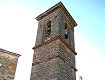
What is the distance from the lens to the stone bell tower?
38.4 ft

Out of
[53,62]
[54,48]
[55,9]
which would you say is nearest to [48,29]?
[55,9]

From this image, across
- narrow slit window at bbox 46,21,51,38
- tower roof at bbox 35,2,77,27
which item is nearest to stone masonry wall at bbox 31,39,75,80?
narrow slit window at bbox 46,21,51,38

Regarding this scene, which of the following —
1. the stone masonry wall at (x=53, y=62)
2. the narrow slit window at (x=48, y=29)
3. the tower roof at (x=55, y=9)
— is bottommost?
the stone masonry wall at (x=53, y=62)

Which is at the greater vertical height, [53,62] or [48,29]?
[48,29]

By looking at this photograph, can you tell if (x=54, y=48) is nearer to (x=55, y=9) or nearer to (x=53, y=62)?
(x=53, y=62)

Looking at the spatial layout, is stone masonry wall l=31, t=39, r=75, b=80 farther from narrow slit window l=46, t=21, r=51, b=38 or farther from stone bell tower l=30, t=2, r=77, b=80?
narrow slit window l=46, t=21, r=51, b=38

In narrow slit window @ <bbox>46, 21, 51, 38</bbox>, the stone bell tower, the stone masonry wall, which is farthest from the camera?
narrow slit window @ <bbox>46, 21, 51, 38</bbox>

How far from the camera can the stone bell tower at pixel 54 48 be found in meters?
11.7

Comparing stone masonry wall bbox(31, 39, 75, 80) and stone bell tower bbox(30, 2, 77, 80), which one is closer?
stone masonry wall bbox(31, 39, 75, 80)

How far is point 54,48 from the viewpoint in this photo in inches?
492

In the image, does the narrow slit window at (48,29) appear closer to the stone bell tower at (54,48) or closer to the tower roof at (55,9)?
the stone bell tower at (54,48)

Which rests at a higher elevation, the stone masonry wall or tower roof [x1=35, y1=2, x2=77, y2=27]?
tower roof [x1=35, y1=2, x2=77, y2=27]

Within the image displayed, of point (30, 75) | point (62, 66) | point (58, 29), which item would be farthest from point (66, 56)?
point (30, 75)

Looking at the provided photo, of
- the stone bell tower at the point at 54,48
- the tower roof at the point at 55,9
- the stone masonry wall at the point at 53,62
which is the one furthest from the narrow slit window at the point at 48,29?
the stone masonry wall at the point at 53,62
